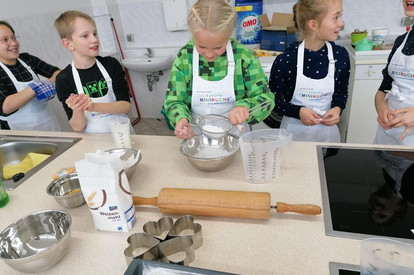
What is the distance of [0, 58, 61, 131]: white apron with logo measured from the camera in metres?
1.83

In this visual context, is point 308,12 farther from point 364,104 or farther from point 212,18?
point 364,104

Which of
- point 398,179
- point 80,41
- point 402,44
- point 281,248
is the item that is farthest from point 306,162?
point 80,41

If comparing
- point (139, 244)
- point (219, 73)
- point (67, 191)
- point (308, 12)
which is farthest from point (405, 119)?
point (67, 191)

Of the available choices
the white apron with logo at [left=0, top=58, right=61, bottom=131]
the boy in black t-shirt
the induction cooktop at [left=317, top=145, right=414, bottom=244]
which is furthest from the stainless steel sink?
the induction cooktop at [left=317, top=145, right=414, bottom=244]

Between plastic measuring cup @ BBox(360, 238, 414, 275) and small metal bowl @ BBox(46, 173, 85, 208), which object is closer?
plastic measuring cup @ BBox(360, 238, 414, 275)

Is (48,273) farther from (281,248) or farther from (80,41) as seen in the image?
(80,41)

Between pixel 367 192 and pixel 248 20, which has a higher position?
pixel 248 20

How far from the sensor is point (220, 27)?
3.57ft

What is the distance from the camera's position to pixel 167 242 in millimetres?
713

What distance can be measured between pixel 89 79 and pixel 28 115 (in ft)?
2.00

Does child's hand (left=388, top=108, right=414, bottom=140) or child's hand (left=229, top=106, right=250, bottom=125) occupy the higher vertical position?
child's hand (left=229, top=106, right=250, bottom=125)

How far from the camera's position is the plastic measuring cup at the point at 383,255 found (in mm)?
533

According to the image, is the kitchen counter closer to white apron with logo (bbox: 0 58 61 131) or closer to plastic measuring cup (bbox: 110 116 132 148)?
plastic measuring cup (bbox: 110 116 132 148)

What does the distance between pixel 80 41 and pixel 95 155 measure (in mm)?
925
